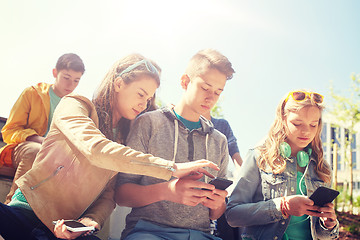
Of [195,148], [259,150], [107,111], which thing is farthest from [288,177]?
[107,111]

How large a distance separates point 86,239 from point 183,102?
49.5 inches

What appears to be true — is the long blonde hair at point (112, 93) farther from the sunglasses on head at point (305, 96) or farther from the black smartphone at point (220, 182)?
the sunglasses on head at point (305, 96)

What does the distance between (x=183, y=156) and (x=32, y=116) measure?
184cm

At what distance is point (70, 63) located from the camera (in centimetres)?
377

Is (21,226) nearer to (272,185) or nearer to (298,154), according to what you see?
(272,185)

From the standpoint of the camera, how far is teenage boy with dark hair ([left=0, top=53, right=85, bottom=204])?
2939mm

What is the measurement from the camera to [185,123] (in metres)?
2.53

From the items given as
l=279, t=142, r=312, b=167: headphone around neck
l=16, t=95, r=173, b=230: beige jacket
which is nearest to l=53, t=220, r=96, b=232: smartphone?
l=16, t=95, r=173, b=230: beige jacket

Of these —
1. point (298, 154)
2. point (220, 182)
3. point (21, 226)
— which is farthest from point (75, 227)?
A: point (298, 154)

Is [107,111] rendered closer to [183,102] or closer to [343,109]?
[183,102]

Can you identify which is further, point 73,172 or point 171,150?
point 171,150

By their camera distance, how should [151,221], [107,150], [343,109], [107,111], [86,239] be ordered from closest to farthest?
[107,150] < [86,239] < [151,221] < [107,111] < [343,109]

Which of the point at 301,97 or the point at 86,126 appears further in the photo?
the point at 301,97

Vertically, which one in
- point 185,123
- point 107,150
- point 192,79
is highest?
point 192,79
